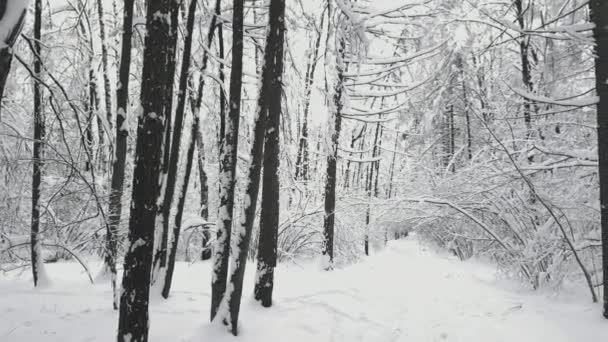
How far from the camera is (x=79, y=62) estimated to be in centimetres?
829

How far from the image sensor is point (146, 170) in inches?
117

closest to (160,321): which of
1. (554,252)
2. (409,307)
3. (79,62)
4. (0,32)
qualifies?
(0,32)

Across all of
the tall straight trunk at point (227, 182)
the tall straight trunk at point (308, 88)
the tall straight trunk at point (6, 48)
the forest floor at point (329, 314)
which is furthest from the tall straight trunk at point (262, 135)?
the tall straight trunk at point (308, 88)

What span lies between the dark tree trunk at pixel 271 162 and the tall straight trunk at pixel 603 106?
4036mm

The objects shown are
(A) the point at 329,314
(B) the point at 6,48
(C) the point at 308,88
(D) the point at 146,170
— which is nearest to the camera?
(B) the point at 6,48

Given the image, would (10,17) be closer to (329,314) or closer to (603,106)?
(329,314)

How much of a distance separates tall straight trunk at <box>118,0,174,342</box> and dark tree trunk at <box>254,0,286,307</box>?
5.82 feet

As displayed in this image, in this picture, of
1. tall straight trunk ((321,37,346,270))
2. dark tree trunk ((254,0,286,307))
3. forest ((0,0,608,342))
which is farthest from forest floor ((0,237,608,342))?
tall straight trunk ((321,37,346,270))

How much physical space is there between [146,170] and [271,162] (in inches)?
85.3

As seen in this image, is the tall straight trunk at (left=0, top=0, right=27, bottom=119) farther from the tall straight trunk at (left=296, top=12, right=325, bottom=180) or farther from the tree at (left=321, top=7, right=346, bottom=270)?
the tree at (left=321, top=7, right=346, bottom=270)

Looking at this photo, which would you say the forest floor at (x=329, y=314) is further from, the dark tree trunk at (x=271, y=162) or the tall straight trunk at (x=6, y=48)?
the tall straight trunk at (x=6, y=48)

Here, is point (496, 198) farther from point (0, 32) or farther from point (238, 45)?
point (0, 32)

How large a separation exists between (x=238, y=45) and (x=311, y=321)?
3711 millimetres

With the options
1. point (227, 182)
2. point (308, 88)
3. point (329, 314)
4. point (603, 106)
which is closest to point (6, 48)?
point (227, 182)
